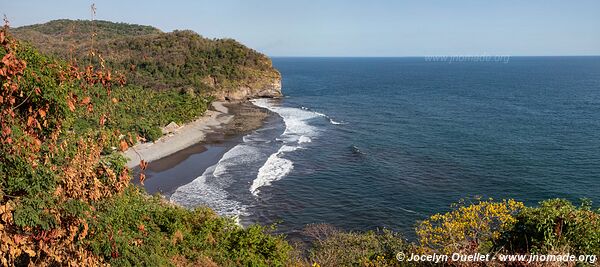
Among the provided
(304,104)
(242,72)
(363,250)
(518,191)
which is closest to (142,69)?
(242,72)

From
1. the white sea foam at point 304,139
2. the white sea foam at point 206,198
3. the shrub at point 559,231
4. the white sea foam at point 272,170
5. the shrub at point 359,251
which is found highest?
the shrub at point 559,231

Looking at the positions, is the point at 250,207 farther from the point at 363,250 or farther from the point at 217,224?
the point at 363,250

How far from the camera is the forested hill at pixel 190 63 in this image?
102 metres

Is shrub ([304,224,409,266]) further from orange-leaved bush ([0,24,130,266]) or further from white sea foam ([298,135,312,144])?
white sea foam ([298,135,312,144])

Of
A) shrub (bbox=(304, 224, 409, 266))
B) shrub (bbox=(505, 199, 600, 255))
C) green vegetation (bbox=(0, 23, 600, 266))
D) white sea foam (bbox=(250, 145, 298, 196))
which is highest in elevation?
green vegetation (bbox=(0, 23, 600, 266))

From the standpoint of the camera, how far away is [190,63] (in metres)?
112

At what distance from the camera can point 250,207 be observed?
122ft

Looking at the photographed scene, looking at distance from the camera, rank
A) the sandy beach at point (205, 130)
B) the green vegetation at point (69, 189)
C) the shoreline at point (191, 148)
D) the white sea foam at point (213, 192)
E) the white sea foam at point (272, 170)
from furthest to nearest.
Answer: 1. the sandy beach at point (205, 130)
2. the shoreline at point (191, 148)
3. the white sea foam at point (272, 170)
4. the white sea foam at point (213, 192)
5. the green vegetation at point (69, 189)

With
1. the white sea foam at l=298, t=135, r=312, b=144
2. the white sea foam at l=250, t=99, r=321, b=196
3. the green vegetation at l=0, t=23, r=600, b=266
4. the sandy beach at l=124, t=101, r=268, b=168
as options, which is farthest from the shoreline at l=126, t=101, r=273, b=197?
the green vegetation at l=0, t=23, r=600, b=266

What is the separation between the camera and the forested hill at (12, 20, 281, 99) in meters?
102

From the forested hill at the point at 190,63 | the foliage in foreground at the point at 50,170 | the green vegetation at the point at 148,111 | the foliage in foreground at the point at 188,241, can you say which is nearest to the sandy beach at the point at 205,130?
the green vegetation at the point at 148,111

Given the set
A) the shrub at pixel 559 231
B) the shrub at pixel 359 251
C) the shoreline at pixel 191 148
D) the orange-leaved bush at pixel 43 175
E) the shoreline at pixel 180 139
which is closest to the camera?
the orange-leaved bush at pixel 43 175

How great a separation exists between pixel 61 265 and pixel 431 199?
113 ft

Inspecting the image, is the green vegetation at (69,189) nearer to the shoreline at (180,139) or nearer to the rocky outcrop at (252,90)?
the shoreline at (180,139)
